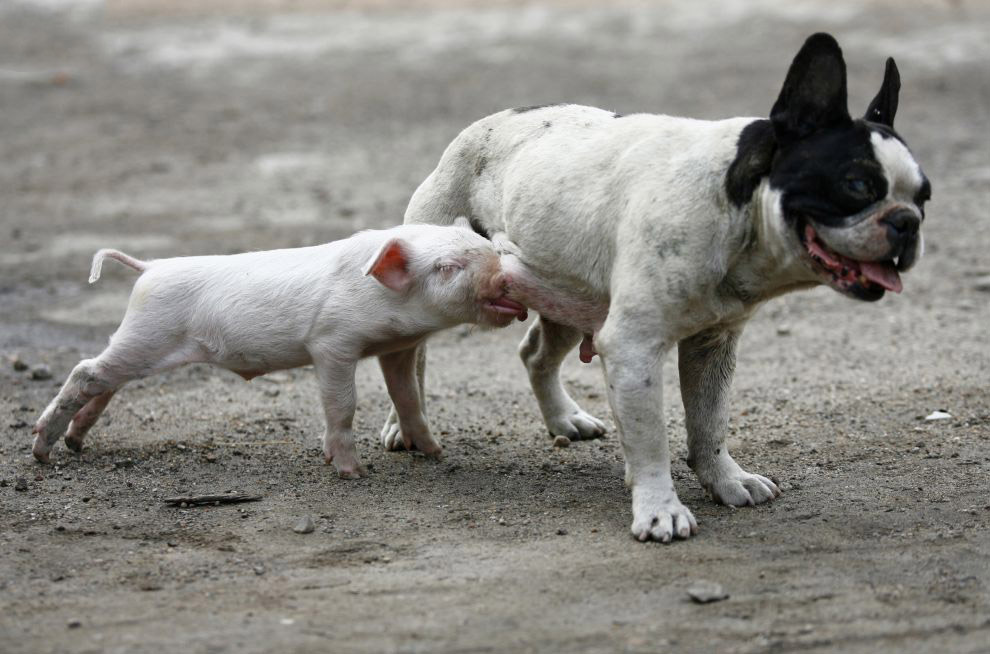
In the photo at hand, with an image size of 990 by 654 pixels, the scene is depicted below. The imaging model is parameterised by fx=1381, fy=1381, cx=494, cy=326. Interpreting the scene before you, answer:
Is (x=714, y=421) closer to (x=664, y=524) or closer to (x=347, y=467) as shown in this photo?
(x=664, y=524)

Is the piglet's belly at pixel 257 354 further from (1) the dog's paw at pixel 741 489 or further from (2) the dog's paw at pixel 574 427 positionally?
(1) the dog's paw at pixel 741 489

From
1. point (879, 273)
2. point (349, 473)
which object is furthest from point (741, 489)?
point (349, 473)

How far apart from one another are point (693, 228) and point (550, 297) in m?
0.97

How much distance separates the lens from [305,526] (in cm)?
590

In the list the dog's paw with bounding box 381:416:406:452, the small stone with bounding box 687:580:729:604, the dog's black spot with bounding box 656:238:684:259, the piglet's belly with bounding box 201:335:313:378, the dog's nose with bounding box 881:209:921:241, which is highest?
the dog's nose with bounding box 881:209:921:241

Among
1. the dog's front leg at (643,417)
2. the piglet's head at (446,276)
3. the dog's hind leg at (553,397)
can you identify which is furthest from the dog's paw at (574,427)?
the dog's front leg at (643,417)

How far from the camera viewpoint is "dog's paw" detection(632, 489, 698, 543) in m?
5.65

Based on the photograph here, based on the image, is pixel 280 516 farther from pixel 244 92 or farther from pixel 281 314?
pixel 244 92

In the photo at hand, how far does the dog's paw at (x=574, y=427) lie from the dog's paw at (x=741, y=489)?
48.1 inches

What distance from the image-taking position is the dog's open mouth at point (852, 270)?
5281 mm

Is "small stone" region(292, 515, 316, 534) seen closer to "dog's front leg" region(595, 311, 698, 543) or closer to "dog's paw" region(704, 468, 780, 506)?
"dog's front leg" region(595, 311, 698, 543)

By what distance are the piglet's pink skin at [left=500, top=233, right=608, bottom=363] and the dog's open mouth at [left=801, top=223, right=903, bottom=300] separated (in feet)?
3.64

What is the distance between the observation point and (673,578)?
5.25 meters

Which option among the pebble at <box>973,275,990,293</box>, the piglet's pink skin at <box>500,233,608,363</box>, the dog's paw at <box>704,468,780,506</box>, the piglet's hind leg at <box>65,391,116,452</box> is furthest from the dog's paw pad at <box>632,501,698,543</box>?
the pebble at <box>973,275,990,293</box>
